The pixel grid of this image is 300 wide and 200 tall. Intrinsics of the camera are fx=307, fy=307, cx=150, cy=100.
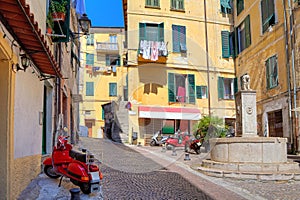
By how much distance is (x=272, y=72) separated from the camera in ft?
47.0

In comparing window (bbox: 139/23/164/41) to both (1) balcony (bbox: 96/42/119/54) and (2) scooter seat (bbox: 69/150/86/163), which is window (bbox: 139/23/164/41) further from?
(2) scooter seat (bbox: 69/150/86/163)

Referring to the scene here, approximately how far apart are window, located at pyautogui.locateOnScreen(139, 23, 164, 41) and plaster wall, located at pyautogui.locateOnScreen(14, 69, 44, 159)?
13.1m

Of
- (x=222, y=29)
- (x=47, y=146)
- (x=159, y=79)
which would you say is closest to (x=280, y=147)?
(x=47, y=146)

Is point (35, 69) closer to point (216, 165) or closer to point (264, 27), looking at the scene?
point (216, 165)

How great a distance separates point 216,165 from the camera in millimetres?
7789

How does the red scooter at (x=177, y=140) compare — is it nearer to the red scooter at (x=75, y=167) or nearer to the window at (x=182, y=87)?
the window at (x=182, y=87)

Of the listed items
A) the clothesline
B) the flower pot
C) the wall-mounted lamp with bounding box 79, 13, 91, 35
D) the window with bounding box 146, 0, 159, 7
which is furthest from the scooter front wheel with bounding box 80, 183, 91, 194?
the window with bounding box 146, 0, 159, 7

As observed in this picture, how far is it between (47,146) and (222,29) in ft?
49.6

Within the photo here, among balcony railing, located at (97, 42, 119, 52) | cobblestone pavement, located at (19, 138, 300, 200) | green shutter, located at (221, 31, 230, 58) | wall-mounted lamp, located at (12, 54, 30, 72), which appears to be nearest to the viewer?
wall-mounted lamp, located at (12, 54, 30, 72)

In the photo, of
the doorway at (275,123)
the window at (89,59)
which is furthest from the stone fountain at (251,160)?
the window at (89,59)

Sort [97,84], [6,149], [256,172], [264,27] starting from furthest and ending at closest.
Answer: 1. [97,84]
2. [264,27]
3. [256,172]
4. [6,149]

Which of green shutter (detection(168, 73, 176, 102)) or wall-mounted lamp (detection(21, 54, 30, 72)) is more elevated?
green shutter (detection(168, 73, 176, 102))

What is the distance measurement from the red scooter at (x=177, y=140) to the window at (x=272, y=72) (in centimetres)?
509

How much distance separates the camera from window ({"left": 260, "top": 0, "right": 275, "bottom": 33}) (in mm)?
14394
